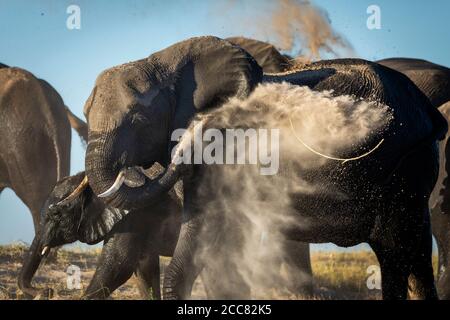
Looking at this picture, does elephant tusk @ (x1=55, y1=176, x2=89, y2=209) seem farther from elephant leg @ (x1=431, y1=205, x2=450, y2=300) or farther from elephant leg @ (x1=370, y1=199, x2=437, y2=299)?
elephant leg @ (x1=431, y1=205, x2=450, y2=300)

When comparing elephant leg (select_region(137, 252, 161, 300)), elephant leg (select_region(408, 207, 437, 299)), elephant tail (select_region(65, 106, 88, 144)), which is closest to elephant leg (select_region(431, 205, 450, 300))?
elephant leg (select_region(408, 207, 437, 299))

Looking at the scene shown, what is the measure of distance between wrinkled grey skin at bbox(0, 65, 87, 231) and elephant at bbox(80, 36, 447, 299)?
3.30 meters

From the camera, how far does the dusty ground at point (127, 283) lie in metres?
9.96

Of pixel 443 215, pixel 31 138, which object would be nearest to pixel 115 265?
pixel 443 215

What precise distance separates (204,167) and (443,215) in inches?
112

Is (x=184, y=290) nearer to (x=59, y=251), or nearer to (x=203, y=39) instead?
(x=203, y=39)

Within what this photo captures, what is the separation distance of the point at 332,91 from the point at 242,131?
66 centimetres

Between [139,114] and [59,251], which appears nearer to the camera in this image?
[139,114]

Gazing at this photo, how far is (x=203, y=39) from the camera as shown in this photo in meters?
8.10

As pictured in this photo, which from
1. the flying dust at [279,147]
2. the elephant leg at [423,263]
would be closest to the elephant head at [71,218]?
the flying dust at [279,147]

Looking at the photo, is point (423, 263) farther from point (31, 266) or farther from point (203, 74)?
point (31, 266)

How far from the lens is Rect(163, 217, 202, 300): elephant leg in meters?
7.74

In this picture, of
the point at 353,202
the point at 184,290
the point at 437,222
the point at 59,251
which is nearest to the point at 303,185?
the point at 353,202

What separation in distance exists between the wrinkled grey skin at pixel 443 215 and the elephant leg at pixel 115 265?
2.66m
